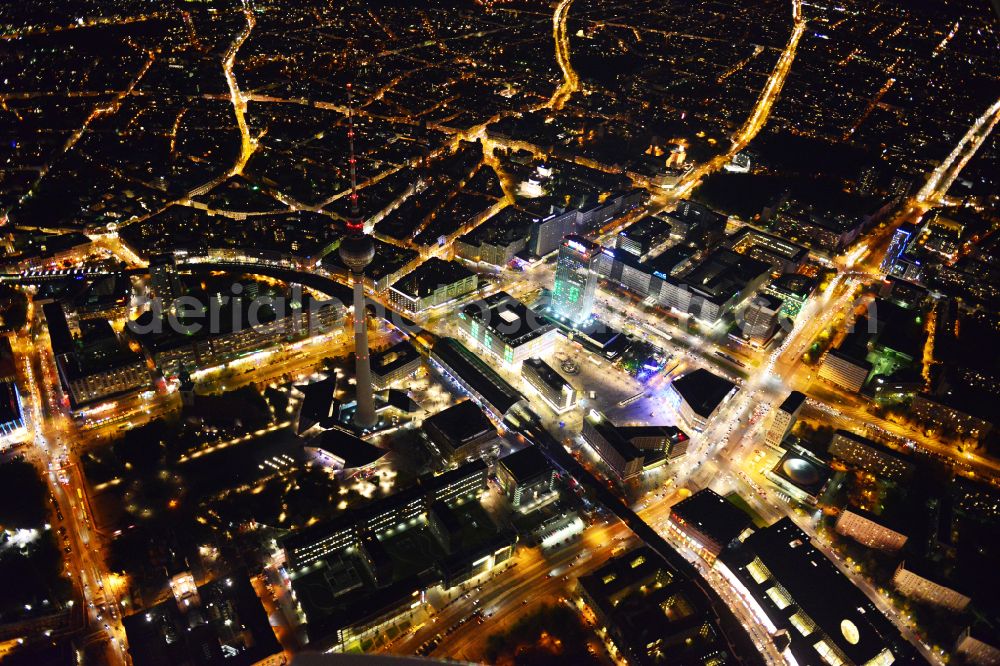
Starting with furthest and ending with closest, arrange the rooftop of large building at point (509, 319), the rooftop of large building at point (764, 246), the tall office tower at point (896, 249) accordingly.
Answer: the tall office tower at point (896, 249)
the rooftop of large building at point (764, 246)
the rooftop of large building at point (509, 319)

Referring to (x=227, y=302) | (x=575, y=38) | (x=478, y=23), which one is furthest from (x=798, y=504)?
(x=478, y=23)

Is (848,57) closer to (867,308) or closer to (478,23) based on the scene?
(478,23)

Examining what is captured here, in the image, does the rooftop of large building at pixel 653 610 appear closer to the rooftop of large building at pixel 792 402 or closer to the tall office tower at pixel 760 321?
the rooftop of large building at pixel 792 402

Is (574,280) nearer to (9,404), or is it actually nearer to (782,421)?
(782,421)

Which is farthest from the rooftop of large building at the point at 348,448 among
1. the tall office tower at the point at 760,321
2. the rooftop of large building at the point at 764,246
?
the rooftop of large building at the point at 764,246

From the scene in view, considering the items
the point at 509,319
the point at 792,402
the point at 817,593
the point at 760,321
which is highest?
the point at 509,319

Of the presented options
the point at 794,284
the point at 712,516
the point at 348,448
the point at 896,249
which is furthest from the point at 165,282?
the point at 896,249
